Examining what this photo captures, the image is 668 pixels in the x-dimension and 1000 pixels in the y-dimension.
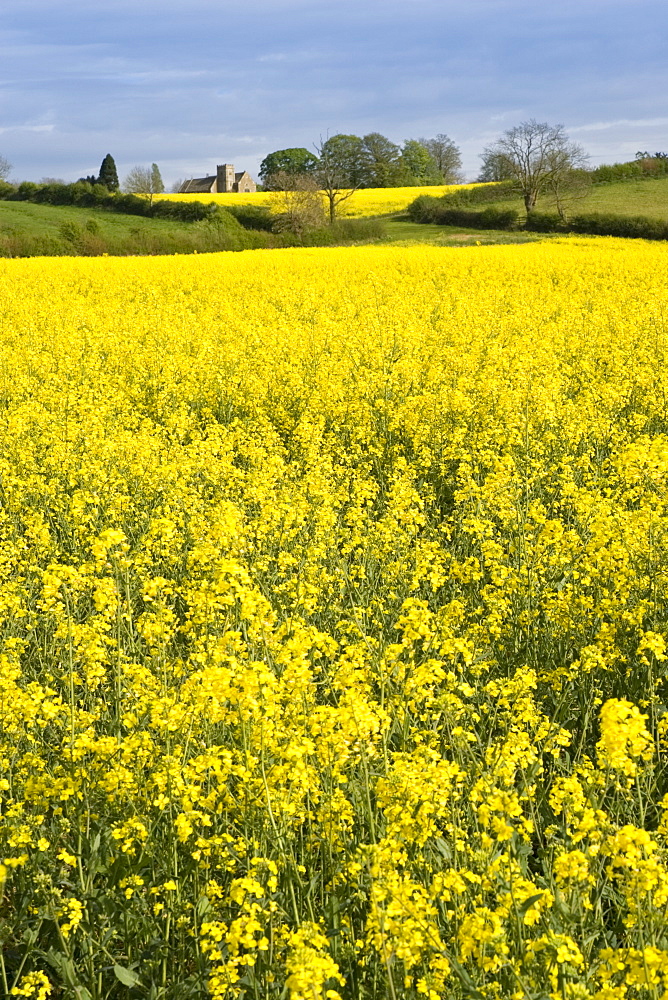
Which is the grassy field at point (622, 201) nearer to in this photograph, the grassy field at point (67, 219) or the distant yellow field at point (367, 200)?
the distant yellow field at point (367, 200)

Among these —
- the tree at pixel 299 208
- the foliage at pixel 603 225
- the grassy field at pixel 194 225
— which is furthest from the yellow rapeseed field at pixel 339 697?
the tree at pixel 299 208

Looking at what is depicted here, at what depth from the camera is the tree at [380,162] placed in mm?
70000

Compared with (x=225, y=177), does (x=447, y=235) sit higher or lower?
lower

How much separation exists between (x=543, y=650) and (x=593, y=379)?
5.79m

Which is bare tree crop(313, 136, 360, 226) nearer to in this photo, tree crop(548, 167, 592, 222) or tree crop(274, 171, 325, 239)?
tree crop(274, 171, 325, 239)

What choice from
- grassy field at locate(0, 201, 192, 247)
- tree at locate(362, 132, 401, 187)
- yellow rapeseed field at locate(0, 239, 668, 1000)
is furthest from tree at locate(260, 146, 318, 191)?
yellow rapeseed field at locate(0, 239, 668, 1000)

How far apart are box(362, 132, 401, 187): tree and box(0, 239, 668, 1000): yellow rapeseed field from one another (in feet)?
215

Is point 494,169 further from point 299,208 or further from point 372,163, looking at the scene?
point 299,208

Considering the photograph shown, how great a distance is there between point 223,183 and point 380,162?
74.7 feet

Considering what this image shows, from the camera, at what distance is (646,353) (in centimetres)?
1080

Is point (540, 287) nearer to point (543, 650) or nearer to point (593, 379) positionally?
point (593, 379)

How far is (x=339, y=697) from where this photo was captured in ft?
13.6

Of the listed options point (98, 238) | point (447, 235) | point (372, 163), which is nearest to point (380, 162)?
point (372, 163)

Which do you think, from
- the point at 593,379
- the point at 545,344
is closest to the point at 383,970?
the point at 593,379
